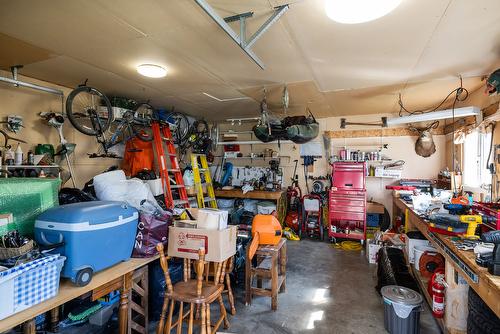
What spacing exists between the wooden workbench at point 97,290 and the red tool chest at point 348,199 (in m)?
3.83

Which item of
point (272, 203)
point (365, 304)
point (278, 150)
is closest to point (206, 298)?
point (365, 304)

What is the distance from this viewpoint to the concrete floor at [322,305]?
97.7 inches

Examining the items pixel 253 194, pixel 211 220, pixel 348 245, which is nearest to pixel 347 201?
pixel 348 245

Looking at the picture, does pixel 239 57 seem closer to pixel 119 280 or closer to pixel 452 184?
pixel 119 280

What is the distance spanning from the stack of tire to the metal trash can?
390 mm

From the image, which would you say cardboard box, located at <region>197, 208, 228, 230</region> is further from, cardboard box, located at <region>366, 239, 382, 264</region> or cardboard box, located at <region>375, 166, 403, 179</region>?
cardboard box, located at <region>375, 166, 403, 179</region>

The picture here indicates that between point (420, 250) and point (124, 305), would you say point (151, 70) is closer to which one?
point (124, 305)

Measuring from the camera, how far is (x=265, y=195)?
5727mm

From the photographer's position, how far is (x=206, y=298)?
1.99 metres

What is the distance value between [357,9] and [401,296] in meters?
2.30

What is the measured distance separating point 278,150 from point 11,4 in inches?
208

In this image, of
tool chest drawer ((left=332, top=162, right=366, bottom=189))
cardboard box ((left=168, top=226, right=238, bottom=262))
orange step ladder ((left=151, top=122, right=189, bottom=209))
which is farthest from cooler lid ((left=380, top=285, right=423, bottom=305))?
orange step ladder ((left=151, top=122, right=189, bottom=209))

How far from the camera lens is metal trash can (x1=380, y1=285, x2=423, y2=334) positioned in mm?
2188

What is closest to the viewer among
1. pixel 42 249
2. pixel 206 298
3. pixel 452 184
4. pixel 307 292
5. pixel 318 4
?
pixel 42 249
